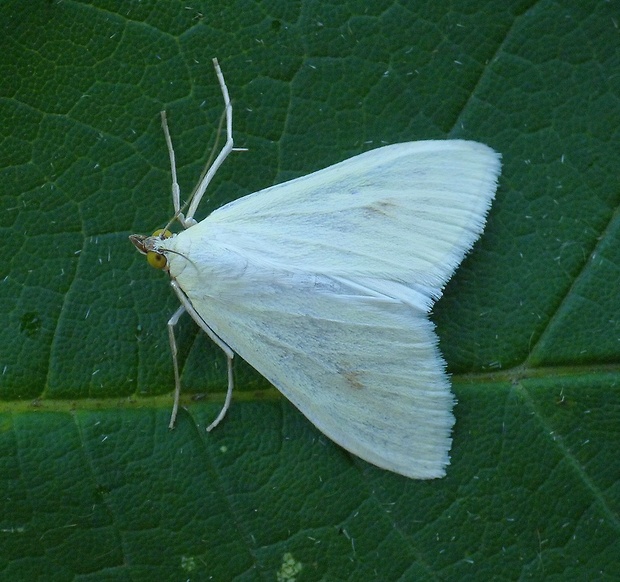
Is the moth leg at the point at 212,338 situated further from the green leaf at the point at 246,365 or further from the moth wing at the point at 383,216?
the moth wing at the point at 383,216

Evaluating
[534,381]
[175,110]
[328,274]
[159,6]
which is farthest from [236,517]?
[159,6]

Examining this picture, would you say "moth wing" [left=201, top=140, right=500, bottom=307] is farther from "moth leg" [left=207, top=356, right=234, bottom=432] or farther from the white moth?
"moth leg" [left=207, top=356, right=234, bottom=432]

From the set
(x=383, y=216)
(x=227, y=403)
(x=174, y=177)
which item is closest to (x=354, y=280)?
Result: (x=383, y=216)

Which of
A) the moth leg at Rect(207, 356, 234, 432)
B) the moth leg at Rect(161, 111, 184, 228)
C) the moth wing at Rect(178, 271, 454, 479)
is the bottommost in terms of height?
the moth leg at Rect(207, 356, 234, 432)

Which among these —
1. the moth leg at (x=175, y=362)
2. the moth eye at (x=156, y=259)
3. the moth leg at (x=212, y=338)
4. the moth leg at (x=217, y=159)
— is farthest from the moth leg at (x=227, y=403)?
the moth leg at (x=217, y=159)

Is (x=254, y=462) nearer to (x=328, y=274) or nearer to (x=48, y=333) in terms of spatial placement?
(x=328, y=274)

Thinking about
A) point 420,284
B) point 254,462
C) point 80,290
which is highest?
point 420,284

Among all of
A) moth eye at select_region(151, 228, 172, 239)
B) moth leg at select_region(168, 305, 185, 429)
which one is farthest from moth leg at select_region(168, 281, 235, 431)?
moth eye at select_region(151, 228, 172, 239)
